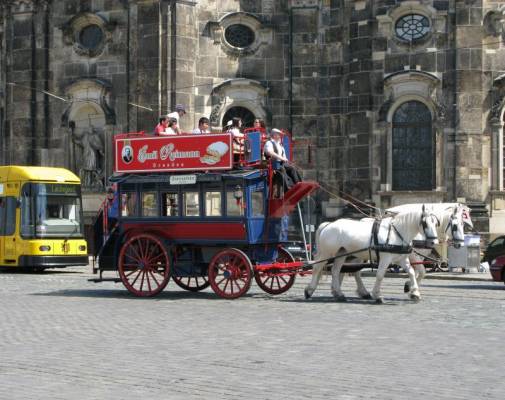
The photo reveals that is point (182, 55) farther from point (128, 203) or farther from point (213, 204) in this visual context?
point (213, 204)

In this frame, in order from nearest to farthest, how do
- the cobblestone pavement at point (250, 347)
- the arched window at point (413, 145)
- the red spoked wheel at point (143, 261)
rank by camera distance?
1. the cobblestone pavement at point (250, 347)
2. the red spoked wheel at point (143, 261)
3. the arched window at point (413, 145)

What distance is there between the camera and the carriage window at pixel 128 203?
2019 cm

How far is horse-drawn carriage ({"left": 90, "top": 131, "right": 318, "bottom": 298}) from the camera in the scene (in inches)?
748

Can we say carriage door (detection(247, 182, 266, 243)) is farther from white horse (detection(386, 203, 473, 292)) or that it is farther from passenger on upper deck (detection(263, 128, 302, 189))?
white horse (detection(386, 203, 473, 292))

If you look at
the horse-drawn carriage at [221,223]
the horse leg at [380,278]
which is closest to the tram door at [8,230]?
the horse-drawn carriage at [221,223]

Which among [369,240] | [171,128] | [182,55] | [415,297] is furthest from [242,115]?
[415,297]

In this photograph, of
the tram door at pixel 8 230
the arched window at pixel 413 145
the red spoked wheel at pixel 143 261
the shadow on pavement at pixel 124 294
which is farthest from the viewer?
the arched window at pixel 413 145

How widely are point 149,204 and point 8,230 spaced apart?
9815 mm

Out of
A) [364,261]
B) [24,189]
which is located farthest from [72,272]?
[364,261]

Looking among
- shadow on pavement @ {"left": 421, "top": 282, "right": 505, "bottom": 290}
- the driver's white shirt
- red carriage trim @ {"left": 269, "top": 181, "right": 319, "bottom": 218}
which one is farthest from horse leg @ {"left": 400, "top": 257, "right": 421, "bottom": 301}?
shadow on pavement @ {"left": 421, "top": 282, "right": 505, "bottom": 290}

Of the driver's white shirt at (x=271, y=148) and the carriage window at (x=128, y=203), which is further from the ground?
the driver's white shirt at (x=271, y=148)

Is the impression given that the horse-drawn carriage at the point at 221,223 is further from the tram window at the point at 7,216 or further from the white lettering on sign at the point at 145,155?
the tram window at the point at 7,216

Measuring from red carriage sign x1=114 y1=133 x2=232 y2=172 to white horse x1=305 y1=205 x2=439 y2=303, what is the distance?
91.9 inches

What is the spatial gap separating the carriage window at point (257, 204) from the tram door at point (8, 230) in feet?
37.3
